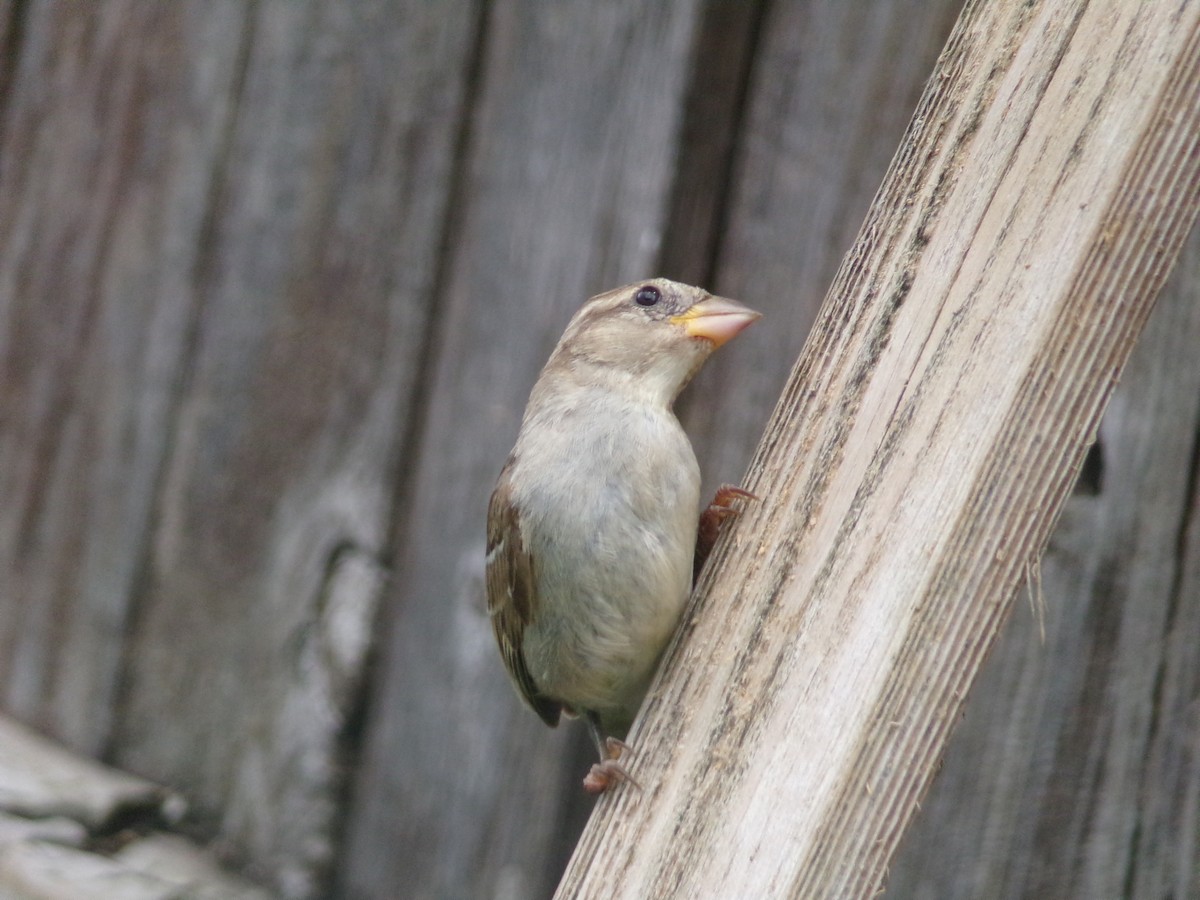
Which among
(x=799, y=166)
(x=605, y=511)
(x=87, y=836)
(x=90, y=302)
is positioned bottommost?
(x=87, y=836)

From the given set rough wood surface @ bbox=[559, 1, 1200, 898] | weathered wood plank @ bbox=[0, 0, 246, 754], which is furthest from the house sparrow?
weathered wood plank @ bbox=[0, 0, 246, 754]

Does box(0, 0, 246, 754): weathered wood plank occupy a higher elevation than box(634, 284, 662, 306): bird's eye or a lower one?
lower

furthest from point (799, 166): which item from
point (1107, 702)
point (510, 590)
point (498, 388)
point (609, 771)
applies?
point (609, 771)

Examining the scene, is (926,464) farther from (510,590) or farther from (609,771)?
(510,590)

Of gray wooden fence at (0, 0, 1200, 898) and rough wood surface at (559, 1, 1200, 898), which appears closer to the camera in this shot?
rough wood surface at (559, 1, 1200, 898)

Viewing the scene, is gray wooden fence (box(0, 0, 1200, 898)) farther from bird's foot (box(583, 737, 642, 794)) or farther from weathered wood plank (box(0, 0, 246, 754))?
bird's foot (box(583, 737, 642, 794))
